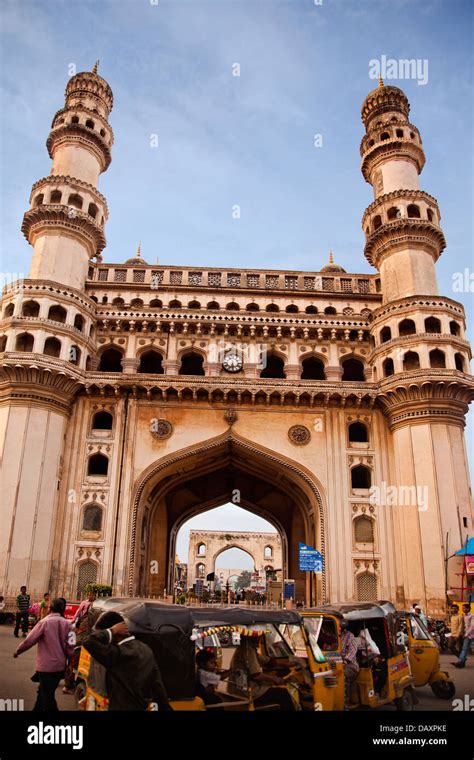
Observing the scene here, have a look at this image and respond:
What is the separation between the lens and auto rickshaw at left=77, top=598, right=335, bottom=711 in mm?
6812

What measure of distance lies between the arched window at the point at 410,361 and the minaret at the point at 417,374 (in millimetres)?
43

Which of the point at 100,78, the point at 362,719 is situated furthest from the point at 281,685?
the point at 100,78

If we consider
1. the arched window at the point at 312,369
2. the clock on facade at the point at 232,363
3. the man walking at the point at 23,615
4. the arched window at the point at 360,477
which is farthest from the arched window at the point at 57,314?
the arched window at the point at 360,477

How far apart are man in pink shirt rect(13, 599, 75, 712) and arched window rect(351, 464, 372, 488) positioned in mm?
19379

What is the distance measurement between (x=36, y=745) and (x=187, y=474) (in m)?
21.4

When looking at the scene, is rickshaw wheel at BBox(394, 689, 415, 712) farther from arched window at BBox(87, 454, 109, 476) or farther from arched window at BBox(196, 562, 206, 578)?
arched window at BBox(196, 562, 206, 578)

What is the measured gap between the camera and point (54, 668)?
282 inches

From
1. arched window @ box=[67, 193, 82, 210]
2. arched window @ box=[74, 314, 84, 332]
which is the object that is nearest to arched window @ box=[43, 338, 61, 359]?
arched window @ box=[74, 314, 84, 332]

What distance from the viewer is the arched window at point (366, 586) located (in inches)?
902

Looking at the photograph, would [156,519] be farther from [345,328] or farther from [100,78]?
[100,78]

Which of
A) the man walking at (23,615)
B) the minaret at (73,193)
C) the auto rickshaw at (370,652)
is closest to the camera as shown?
the auto rickshaw at (370,652)

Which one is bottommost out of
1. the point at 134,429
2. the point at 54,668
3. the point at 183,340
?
the point at 54,668

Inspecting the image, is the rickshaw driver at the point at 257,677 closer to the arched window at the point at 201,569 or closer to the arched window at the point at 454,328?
the arched window at the point at 454,328

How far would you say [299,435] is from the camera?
82.2 ft
